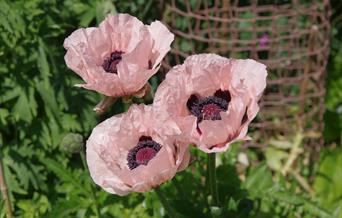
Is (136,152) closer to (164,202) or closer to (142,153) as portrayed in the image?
(142,153)

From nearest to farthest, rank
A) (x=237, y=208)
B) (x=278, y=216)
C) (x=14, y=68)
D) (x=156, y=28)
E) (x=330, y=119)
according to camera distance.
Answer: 1. (x=156, y=28)
2. (x=237, y=208)
3. (x=278, y=216)
4. (x=14, y=68)
5. (x=330, y=119)

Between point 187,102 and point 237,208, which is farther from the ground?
point 187,102

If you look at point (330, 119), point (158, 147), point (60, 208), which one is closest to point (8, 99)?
point (60, 208)

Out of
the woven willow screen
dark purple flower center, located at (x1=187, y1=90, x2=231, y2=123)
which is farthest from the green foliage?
dark purple flower center, located at (x1=187, y1=90, x2=231, y2=123)

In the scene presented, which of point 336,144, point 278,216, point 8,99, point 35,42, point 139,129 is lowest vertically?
point 336,144

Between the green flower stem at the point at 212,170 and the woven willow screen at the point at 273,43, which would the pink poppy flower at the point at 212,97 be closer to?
the green flower stem at the point at 212,170

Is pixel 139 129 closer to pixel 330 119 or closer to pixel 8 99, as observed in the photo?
pixel 8 99

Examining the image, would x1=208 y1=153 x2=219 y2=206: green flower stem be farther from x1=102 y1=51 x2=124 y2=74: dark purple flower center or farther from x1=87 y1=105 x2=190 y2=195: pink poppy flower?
x1=102 y1=51 x2=124 y2=74: dark purple flower center

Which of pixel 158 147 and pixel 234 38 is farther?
pixel 234 38
